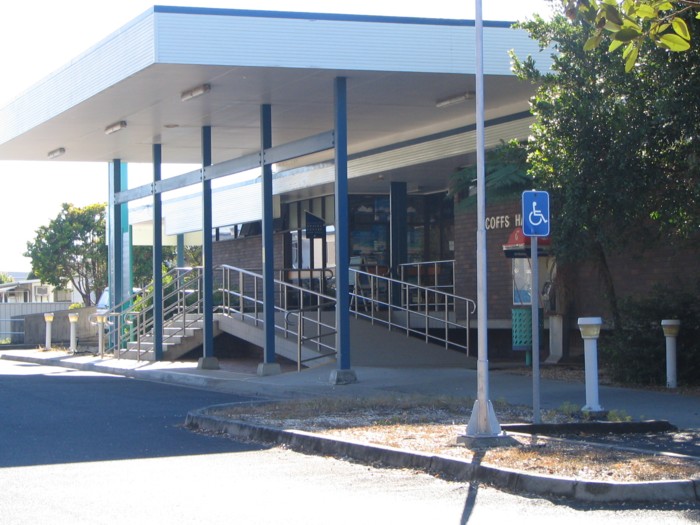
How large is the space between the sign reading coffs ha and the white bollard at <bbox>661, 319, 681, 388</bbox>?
590 centimetres

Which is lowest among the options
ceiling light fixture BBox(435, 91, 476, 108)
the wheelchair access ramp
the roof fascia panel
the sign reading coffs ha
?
the wheelchair access ramp

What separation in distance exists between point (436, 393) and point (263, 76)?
6101mm

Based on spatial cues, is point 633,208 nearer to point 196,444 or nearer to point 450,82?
point 450,82

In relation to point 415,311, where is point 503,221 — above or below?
above

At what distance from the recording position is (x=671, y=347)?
14688 mm

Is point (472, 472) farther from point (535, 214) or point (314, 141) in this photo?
point (314, 141)

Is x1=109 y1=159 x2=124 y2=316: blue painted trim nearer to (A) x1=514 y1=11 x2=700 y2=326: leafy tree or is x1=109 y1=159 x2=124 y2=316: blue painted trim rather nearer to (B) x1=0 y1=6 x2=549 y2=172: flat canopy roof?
(B) x1=0 y1=6 x2=549 y2=172: flat canopy roof

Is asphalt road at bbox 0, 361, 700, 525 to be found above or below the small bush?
below

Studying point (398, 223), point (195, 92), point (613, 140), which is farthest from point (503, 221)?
point (613, 140)

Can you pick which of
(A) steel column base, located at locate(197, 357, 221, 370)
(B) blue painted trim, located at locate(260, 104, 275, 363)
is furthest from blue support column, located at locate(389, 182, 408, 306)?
(B) blue painted trim, located at locate(260, 104, 275, 363)

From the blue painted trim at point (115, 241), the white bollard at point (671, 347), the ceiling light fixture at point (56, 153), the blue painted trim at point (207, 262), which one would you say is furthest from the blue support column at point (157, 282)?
the white bollard at point (671, 347)

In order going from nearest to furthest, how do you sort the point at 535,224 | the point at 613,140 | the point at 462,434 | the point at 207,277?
the point at 462,434 → the point at 535,224 → the point at 613,140 → the point at 207,277

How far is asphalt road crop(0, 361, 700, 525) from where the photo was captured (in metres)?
7.35

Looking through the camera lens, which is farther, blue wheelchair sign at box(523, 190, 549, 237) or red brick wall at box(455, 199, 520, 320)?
red brick wall at box(455, 199, 520, 320)
